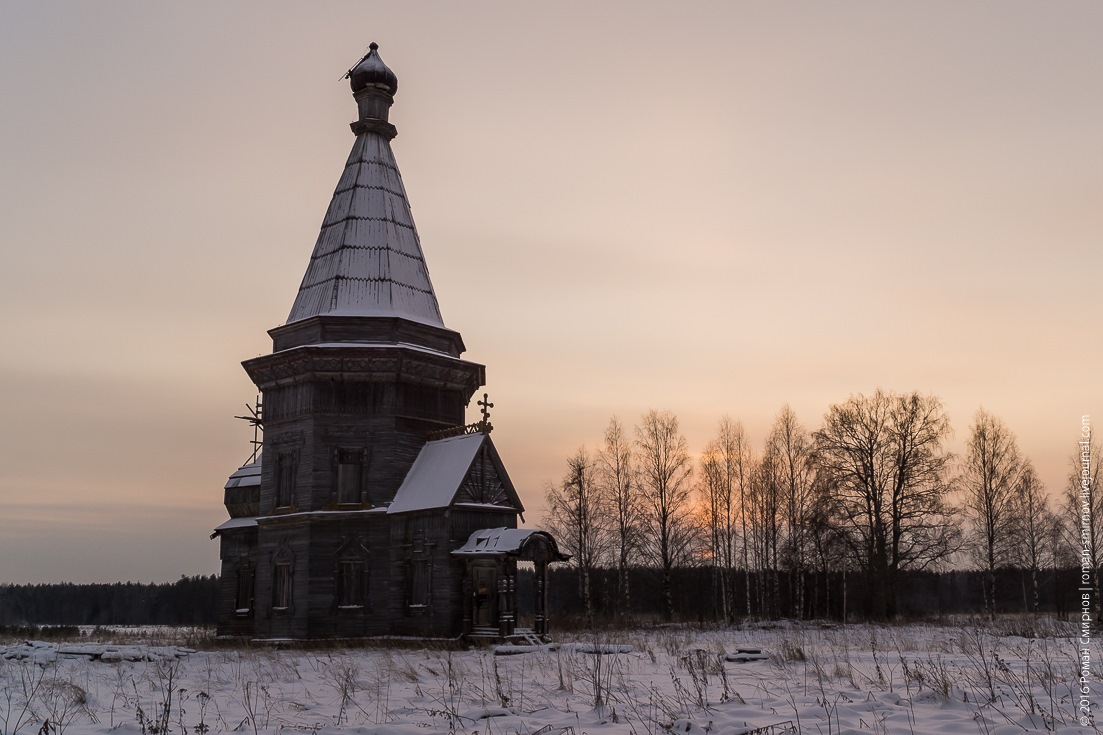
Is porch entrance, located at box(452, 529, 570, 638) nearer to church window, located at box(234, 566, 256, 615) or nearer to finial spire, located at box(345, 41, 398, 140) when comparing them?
church window, located at box(234, 566, 256, 615)

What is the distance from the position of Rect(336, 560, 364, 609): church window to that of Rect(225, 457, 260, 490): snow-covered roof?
8.70 metres

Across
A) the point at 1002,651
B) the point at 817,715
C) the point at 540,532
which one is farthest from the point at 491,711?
the point at 540,532

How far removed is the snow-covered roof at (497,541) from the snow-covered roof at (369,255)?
8.20 m

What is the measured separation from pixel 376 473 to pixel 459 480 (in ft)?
11.7

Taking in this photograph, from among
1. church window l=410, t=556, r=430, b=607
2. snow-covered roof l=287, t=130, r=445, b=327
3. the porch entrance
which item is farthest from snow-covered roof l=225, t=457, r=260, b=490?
the porch entrance

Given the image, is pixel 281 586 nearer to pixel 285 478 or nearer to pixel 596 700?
pixel 285 478

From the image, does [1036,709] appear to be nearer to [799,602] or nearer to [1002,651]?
[1002,651]

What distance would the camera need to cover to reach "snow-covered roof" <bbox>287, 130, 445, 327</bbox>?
3191 cm

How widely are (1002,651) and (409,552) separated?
687 inches

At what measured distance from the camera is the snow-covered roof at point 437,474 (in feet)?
92.7

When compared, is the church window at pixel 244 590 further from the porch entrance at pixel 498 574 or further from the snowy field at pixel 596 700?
the snowy field at pixel 596 700

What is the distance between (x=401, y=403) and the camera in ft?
101

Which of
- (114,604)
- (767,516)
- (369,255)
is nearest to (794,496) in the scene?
(767,516)

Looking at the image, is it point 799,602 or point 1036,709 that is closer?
point 1036,709
